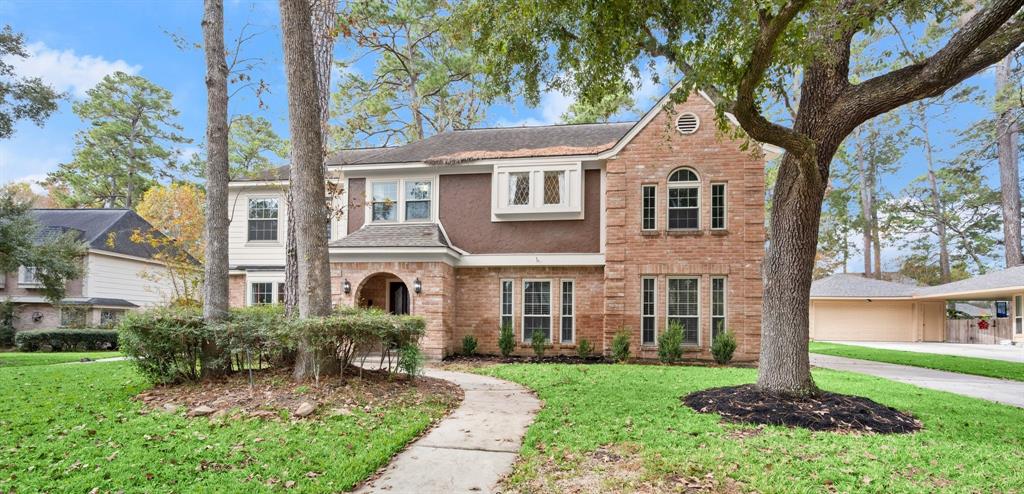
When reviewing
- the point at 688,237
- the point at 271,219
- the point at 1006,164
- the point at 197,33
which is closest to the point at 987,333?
the point at 1006,164

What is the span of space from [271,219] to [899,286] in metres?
29.0

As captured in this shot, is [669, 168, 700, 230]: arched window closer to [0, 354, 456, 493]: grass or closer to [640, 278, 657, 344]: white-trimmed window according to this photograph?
[640, 278, 657, 344]: white-trimmed window

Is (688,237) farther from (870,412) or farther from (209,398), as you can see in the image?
(209,398)

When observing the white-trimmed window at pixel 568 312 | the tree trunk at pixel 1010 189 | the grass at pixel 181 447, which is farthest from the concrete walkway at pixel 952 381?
the tree trunk at pixel 1010 189

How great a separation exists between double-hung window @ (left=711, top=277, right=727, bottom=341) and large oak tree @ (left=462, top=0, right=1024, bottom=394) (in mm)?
5798

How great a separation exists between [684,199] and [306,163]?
29.2 feet

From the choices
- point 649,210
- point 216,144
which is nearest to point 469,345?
point 649,210

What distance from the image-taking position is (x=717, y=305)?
12.3 meters

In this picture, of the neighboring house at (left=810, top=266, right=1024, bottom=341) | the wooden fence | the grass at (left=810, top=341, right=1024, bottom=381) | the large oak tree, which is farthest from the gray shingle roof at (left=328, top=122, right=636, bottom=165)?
the wooden fence

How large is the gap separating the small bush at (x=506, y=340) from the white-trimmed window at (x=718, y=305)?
191 inches

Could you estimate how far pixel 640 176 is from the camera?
41.3 feet

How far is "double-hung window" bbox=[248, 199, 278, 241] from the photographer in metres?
15.1

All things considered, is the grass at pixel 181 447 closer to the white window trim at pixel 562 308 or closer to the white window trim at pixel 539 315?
the white window trim at pixel 539 315

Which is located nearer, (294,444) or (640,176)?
(294,444)
